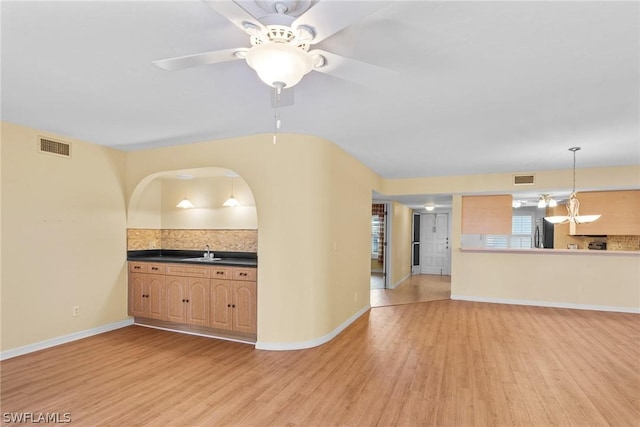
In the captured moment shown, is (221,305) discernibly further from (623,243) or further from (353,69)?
(623,243)

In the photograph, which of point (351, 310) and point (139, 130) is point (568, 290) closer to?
point (351, 310)

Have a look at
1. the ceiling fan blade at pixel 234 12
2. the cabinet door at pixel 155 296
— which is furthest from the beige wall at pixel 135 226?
the ceiling fan blade at pixel 234 12

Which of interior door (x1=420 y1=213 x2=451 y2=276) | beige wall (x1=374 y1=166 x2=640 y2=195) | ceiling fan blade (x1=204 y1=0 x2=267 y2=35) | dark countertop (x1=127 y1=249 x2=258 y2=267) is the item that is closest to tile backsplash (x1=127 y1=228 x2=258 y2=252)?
dark countertop (x1=127 y1=249 x2=258 y2=267)

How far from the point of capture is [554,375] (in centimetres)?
317

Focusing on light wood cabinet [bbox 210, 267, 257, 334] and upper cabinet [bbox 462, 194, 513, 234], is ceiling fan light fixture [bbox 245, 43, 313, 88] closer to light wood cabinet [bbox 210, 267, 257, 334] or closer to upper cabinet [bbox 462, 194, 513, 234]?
light wood cabinet [bbox 210, 267, 257, 334]

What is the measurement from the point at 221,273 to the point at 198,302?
530 mm

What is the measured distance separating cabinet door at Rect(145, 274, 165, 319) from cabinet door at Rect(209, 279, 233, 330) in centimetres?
87

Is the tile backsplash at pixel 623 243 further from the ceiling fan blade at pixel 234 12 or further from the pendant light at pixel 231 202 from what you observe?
the ceiling fan blade at pixel 234 12

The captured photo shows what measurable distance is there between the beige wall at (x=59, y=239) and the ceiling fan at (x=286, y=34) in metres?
3.22

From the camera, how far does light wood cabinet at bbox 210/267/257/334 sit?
157 inches

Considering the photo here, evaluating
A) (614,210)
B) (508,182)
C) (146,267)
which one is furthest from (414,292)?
(146,267)

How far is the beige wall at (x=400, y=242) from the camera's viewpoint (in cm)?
788

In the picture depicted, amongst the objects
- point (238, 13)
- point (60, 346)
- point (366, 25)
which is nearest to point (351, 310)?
point (60, 346)

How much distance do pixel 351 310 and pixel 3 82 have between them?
4524 millimetres
